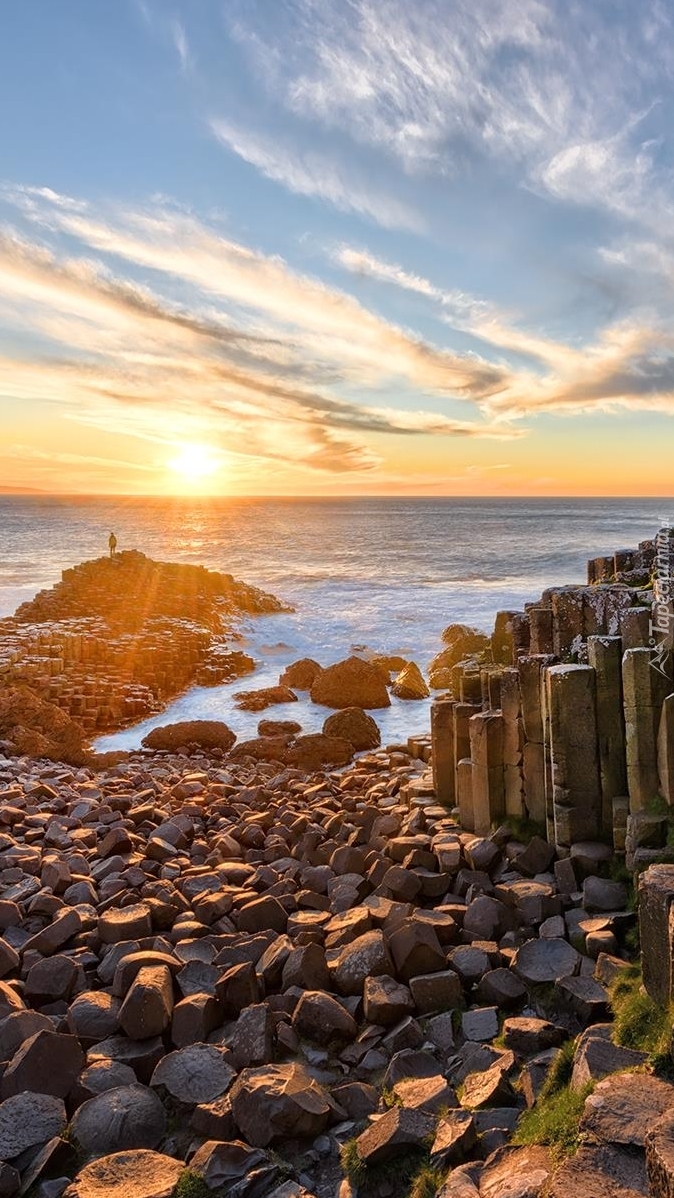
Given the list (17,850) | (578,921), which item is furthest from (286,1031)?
(17,850)

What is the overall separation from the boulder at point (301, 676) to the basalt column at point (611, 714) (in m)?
13.8

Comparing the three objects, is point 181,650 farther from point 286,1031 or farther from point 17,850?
point 286,1031

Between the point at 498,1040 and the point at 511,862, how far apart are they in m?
2.30

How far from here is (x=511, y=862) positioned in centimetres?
700

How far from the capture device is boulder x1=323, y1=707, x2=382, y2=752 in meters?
14.6

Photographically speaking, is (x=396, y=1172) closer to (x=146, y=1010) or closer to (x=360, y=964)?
(x=360, y=964)

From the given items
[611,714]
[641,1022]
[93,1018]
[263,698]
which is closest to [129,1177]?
[93,1018]

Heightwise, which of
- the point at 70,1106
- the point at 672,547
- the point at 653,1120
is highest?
the point at 672,547

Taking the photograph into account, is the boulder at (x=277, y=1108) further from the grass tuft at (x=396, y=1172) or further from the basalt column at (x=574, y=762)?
the basalt column at (x=574, y=762)

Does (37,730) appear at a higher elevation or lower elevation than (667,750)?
lower

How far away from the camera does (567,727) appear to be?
6848 millimetres

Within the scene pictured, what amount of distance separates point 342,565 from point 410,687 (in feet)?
146

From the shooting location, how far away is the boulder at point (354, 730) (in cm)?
1459

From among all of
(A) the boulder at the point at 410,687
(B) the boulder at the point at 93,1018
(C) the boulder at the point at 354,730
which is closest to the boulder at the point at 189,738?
(C) the boulder at the point at 354,730
